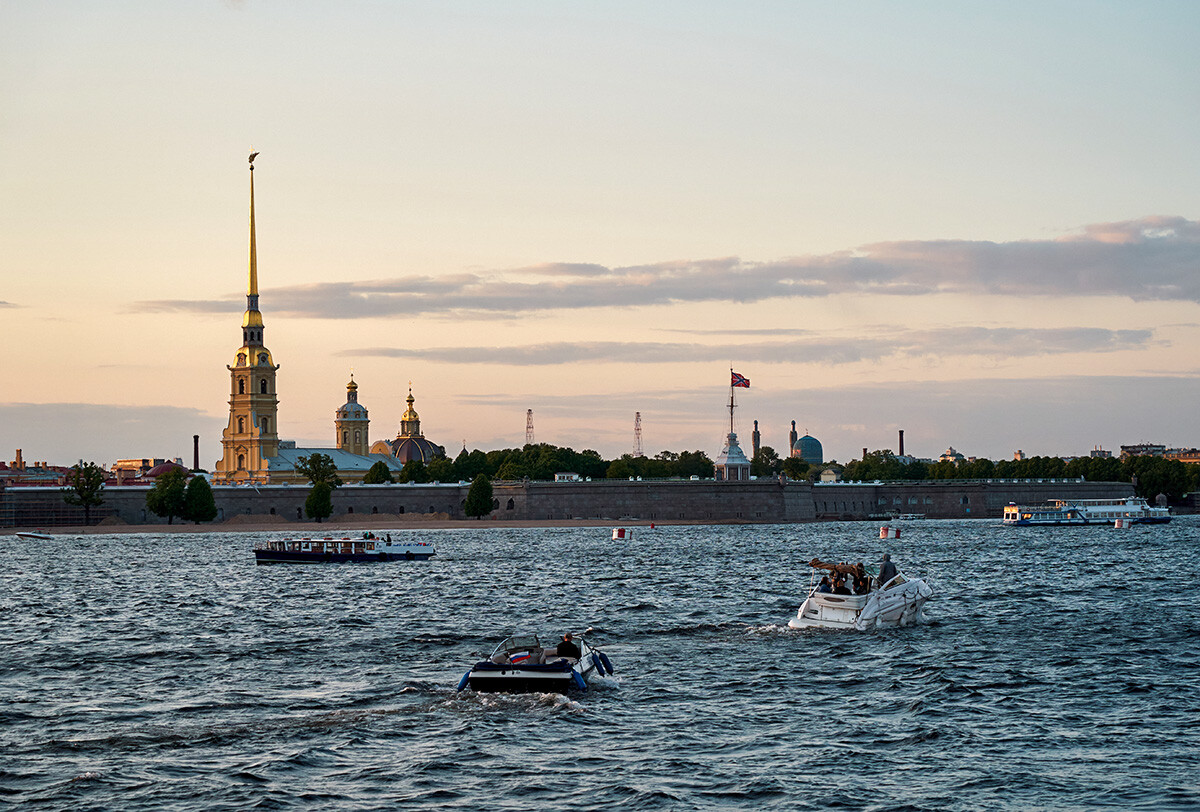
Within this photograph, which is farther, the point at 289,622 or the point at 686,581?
the point at 686,581

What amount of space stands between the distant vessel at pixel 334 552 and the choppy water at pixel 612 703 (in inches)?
1091

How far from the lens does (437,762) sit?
3102 centimetres

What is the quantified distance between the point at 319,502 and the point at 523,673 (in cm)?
15039

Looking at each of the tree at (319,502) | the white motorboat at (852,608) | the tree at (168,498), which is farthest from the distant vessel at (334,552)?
the tree at (319,502)

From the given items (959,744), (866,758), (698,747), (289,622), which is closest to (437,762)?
(698,747)

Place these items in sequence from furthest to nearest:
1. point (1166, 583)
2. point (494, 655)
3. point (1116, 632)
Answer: point (1166, 583), point (1116, 632), point (494, 655)

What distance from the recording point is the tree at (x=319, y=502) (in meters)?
184

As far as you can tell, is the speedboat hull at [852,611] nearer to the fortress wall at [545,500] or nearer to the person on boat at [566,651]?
the person on boat at [566,651]

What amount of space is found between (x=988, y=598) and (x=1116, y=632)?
585 inches

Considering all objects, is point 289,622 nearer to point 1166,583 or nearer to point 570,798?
point 570,798

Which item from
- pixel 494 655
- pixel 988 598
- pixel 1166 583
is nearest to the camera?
pixel 494 655

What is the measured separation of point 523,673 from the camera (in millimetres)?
37531

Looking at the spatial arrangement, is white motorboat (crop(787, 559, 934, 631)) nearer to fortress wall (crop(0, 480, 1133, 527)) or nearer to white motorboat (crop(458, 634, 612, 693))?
white motorboat (crop(458, 634, 612, 693))

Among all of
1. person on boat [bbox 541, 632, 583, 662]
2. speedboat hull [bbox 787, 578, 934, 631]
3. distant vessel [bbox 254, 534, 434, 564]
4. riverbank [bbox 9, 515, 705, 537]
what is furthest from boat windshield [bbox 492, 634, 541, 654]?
riverbank [bbox 9, 515, 705, 537]
